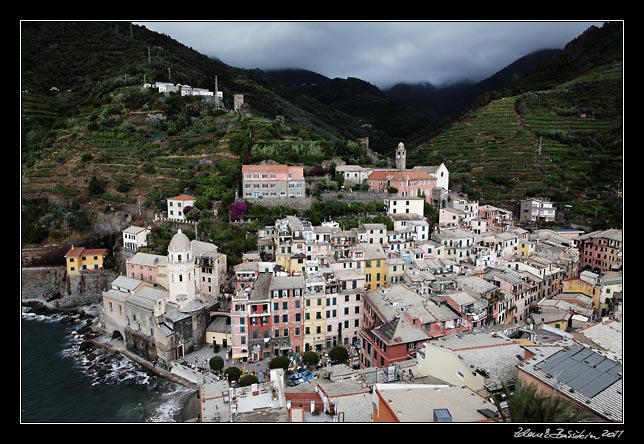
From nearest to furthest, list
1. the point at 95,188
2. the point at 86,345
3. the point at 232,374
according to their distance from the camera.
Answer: the point at 232,374
the point at 86,345
the point at 95,188

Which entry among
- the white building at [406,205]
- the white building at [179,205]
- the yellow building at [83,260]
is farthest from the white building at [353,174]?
the yellow building at [83,260]

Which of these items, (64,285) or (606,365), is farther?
(64,285)

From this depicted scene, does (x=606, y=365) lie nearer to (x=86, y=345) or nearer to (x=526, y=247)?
(x=526, y=247)

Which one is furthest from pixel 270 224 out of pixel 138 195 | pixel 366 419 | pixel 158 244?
pixel 366 419

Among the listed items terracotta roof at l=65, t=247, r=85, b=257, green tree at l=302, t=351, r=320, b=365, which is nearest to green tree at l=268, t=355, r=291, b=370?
green tree at l=302, t=351, r=320, b=365

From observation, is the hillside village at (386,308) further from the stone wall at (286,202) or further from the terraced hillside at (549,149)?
the terraced hillside at (549,149)

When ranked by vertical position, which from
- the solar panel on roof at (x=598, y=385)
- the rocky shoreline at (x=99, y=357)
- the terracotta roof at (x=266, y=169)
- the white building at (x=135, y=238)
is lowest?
the rocky shoreline at (x=99, y=357)

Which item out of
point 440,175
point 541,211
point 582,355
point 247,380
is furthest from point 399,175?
point 582,355
